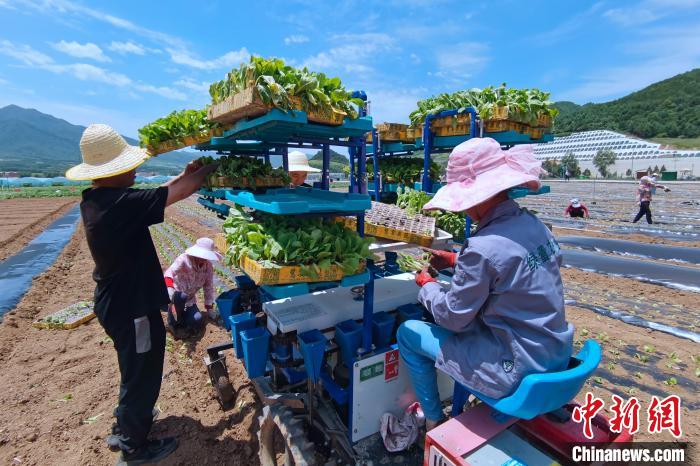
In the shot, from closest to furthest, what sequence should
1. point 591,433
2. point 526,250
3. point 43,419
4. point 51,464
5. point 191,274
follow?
point 526,250 → point 591,433 → point 51,464 → point 43,419 → point 191,274

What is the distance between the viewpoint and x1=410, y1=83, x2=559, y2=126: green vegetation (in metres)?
4.55

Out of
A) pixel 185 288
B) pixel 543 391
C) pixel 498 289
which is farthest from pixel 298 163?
pixel 543 391

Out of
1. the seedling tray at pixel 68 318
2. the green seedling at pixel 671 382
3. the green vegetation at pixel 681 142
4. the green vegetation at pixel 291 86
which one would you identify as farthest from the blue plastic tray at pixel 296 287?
the green vegetation at pixel 681 142

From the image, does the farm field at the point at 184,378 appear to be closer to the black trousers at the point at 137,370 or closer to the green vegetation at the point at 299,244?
the black trousers at the point at 137,370

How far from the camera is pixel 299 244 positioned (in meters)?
→ 2.35

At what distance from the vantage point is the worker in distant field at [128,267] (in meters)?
2.46

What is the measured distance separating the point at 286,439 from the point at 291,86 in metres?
2.33

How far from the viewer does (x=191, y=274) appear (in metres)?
4.90

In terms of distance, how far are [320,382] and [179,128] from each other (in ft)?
14.6

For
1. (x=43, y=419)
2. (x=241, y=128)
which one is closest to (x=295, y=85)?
(x=241, y=128)

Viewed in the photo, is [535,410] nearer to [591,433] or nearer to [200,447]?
[591,433]

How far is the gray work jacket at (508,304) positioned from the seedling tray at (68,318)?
5.68m

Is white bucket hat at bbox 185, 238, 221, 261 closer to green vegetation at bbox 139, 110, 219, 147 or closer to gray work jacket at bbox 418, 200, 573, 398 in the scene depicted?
green vegetation at bbox 139, 110, 219, 147

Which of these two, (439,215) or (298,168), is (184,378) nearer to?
(298,168)
